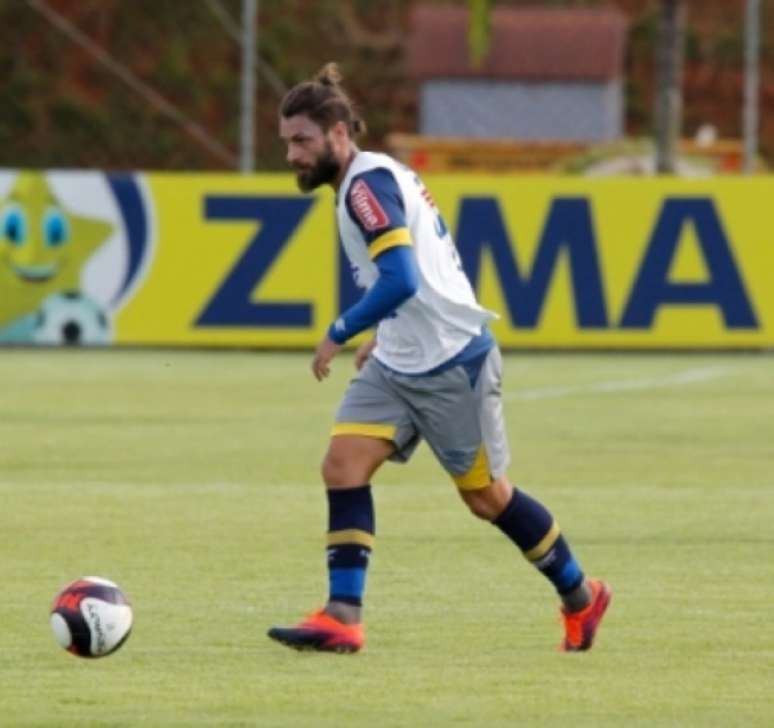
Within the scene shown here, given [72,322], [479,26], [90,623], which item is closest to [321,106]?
[90,623]

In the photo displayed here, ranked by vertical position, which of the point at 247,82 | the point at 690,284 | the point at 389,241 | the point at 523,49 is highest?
the point at 389,241

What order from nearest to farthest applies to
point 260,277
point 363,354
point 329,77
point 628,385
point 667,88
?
1. point 329,77
2. point 363,354
3. point 628,385
4. point 260,277
5. point 667,88

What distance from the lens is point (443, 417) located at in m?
9.53

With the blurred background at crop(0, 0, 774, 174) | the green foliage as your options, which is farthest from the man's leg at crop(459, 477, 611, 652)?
the blurred background at crop(0, 0, 774, 174)

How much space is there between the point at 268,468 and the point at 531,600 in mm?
5291

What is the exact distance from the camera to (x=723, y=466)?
1603cm

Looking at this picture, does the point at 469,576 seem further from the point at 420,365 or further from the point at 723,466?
the point at 723,466

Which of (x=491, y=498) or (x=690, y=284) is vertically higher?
(x=491, y=498)

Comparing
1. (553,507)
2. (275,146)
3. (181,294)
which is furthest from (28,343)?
(553,507)

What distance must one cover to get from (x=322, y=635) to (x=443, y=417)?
80 cm

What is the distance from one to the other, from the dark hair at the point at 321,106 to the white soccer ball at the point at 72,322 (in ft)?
52.7

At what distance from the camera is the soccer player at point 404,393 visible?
9.45 metres

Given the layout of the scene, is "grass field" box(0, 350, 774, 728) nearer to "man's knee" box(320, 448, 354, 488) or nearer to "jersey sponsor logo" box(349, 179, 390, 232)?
"man's knee" box(320, 448, 354, 488)

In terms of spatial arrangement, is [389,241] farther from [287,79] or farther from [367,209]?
[287,79]
